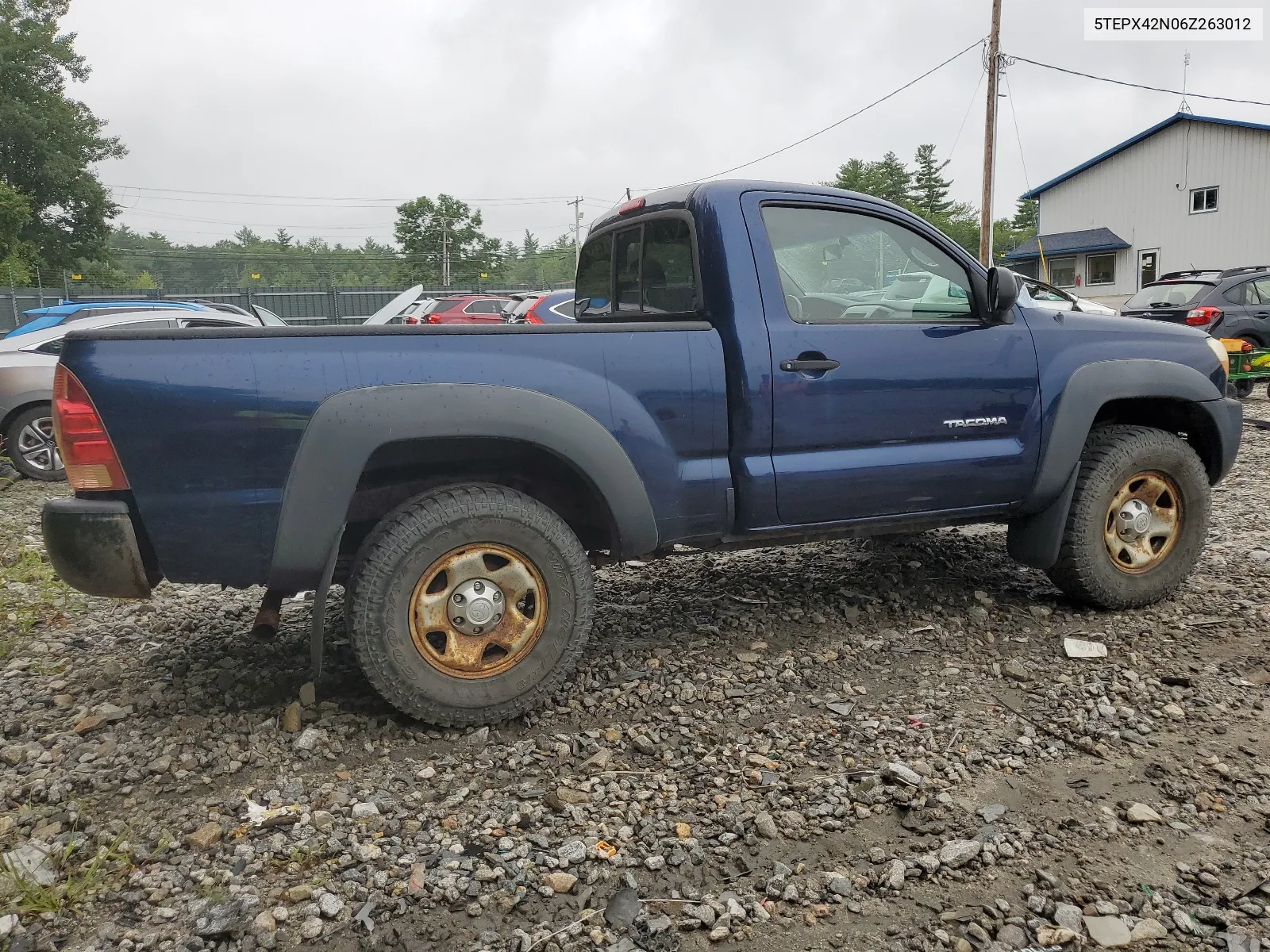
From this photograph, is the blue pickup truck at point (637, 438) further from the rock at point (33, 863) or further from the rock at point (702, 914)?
the rock at point (702, 914)

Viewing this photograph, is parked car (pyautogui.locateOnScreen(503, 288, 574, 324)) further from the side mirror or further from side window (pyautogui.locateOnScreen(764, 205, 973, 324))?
the side mirror

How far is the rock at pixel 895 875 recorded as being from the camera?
2512 mm

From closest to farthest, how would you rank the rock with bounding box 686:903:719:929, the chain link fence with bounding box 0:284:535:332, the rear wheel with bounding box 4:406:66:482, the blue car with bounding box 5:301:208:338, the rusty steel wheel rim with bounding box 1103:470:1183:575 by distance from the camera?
the rock with bounding box 686:903:719:929 < the rusty steel wheel rim with bounding box 1103:470:1183:575 < the rear wheel with bounding box 4:406:66:482 < the blue car with bounding box 5:301:208:338 < the chain link fence with bounding box 0:284:535:332

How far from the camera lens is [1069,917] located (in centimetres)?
235

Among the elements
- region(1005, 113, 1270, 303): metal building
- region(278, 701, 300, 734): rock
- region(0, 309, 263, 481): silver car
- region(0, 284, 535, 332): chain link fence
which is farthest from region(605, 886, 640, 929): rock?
region(1005, 113, 1270, 303): metal building

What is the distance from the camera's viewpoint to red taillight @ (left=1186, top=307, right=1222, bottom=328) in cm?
1295

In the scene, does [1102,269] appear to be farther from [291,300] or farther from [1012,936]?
[1012,936]

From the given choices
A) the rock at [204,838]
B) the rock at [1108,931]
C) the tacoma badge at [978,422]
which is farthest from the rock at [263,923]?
the tacoma badge at [978,422]

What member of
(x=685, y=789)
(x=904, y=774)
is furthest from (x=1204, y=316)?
(x=685, y=789)

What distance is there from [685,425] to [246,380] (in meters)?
1.55

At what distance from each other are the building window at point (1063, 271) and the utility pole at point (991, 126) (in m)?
14.0

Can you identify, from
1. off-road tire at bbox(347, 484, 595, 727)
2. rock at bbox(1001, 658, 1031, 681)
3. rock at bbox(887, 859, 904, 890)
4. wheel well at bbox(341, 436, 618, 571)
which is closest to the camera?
rock at bbox(887, 859, 904, 890)

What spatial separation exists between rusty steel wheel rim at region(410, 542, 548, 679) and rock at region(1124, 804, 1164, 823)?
199 cm

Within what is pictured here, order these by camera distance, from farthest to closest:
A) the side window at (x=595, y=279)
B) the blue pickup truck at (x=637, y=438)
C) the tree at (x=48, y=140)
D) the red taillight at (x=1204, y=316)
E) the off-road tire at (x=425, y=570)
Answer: the tree at (x=48, y=140) < the red taillight at (x=1204, y=316) < the side window at (x=595, y=279) < the off-road tire at (x=425, y=570) < the blue pickup truck at (x=637, y=438)
